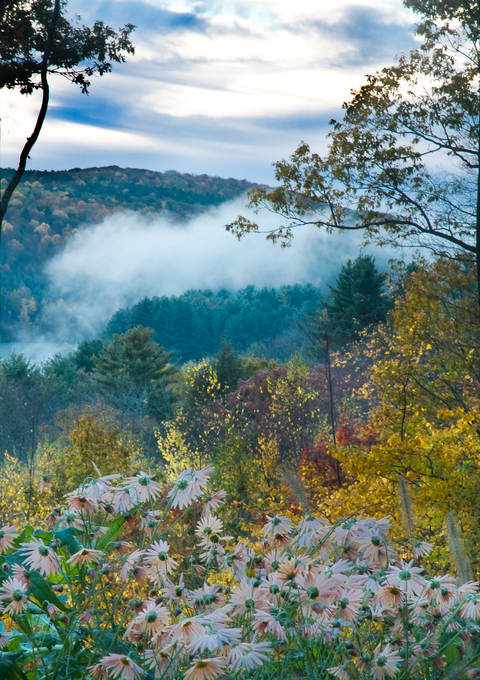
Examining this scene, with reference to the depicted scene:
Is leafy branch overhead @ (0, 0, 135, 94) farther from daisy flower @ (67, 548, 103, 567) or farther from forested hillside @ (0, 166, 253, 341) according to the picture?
forested hillside @ (0, 166, 253, 341)

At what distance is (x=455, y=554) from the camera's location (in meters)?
1.67

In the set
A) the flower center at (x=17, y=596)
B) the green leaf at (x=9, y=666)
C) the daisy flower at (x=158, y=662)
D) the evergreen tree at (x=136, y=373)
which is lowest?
the evergreen tree at (x=136, y=373)

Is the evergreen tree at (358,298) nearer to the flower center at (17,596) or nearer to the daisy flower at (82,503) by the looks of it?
the daisy flower at (82,503)

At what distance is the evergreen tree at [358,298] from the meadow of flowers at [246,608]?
2137 centimetres

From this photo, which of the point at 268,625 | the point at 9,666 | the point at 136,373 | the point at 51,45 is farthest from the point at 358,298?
the point at 9,666

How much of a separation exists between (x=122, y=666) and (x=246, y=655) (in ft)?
0.83

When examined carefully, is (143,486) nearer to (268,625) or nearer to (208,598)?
(208,598)

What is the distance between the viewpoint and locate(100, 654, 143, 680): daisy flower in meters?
1.08

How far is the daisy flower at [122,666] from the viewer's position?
108cm

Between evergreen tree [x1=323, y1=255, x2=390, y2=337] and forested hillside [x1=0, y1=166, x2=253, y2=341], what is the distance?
40.6 m

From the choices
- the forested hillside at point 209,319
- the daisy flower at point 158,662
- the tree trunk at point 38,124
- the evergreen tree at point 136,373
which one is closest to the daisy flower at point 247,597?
the daisy flower at point 158,662

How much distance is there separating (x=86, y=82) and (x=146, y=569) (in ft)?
21.7

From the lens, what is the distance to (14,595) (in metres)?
1.16

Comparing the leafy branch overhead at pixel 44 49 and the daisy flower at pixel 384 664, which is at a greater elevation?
the leafy branch overhead at pixel 44 49
